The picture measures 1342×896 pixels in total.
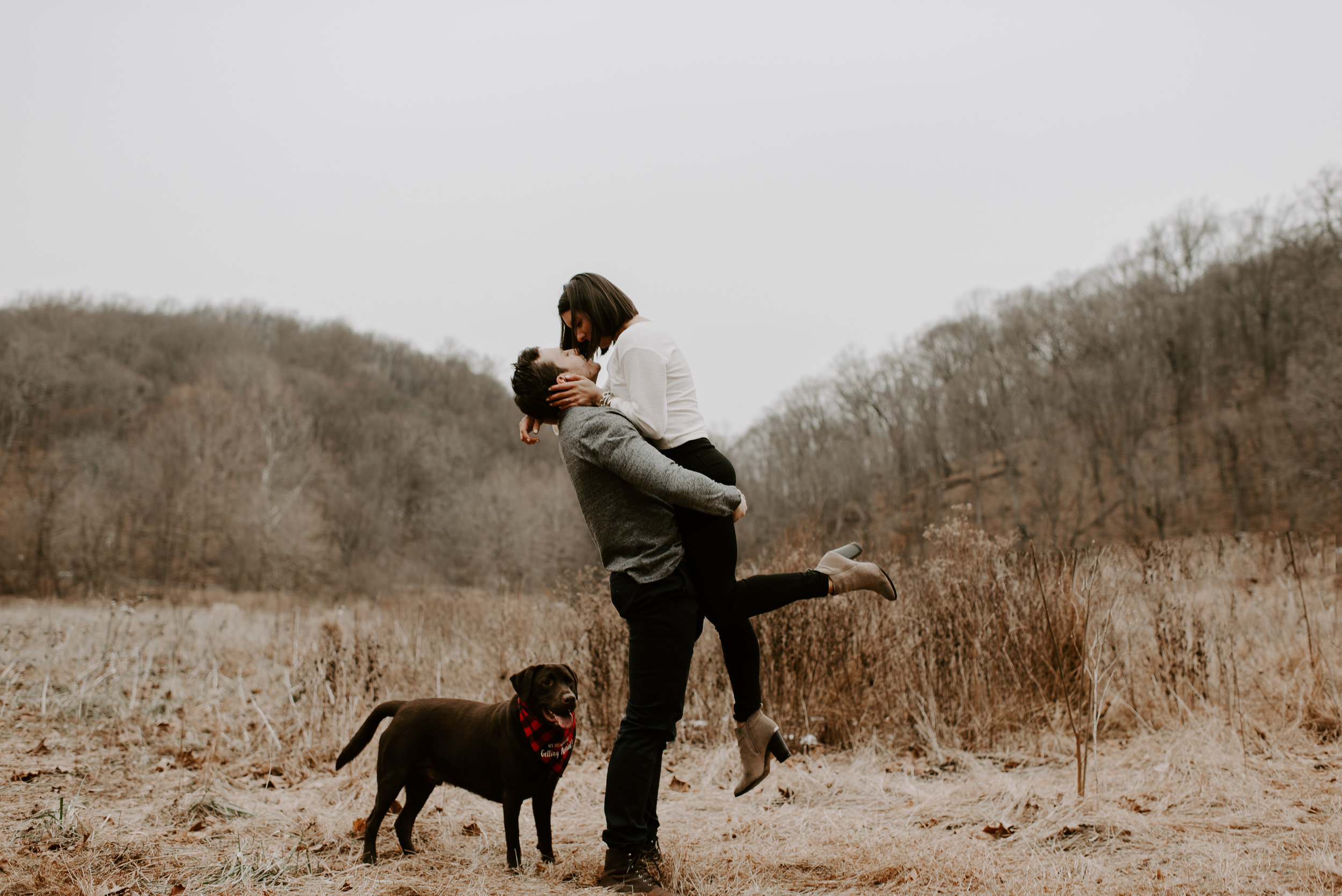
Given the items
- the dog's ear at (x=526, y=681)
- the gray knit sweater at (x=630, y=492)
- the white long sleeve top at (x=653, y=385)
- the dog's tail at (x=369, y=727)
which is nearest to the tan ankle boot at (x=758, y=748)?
the gray knit sweater at (x=630, y=492)

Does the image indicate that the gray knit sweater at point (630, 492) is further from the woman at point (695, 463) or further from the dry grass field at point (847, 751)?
the dry grass field at point (847, 751)

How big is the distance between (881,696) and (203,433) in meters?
42.8

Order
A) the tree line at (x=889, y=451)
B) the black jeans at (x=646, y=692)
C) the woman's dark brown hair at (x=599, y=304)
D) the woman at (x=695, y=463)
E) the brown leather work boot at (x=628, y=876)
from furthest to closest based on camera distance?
the tree line at (x=889, y=451) < the woman's dark brown hair at (x=599, y=304) < the woman at (x=695, y=463) < the black jeans at (x=646, y=692) < the brown leather work boot at (x=628, y=876)

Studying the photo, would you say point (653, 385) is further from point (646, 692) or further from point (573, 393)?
point (646, 692)

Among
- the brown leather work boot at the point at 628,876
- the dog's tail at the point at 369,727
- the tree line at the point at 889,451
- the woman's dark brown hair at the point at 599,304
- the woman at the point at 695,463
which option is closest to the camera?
the brown leather work boot at the point at 628,876

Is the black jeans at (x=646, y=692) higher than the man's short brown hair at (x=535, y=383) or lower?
lower

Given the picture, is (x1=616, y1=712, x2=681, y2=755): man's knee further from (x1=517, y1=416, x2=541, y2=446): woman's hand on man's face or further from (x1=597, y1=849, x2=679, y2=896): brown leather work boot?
(x1=517, y1=416, x2=541, y2=446): woman's hand on man's face

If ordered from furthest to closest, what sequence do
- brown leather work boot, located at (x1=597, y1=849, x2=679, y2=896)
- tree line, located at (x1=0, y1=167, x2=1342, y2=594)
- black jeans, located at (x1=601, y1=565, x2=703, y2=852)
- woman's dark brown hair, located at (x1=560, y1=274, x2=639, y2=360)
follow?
tree line, located at (x1=0, y1=167, x2=1342, y2=594) → woman's dark brown hair, located at (x1=560, y1=274, x2=639, y2=360) → black jeans, located at (x1=601, y1=565, x2=703, y2=852) → brown leather work boot, located at (x1=597, y1=849, x2=679, y2=896)

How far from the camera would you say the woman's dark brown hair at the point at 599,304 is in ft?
10.1

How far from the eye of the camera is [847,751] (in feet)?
18.7

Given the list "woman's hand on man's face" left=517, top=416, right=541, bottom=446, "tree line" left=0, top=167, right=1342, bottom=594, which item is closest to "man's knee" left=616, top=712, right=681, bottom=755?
"woman's hand on man's face" left=517, top=416, right=541, bottom=446

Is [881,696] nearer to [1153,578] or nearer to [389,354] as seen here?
[1153,578]

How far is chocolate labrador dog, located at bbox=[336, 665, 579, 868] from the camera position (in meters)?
3.12

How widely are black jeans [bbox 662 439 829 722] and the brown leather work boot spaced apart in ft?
2.03
